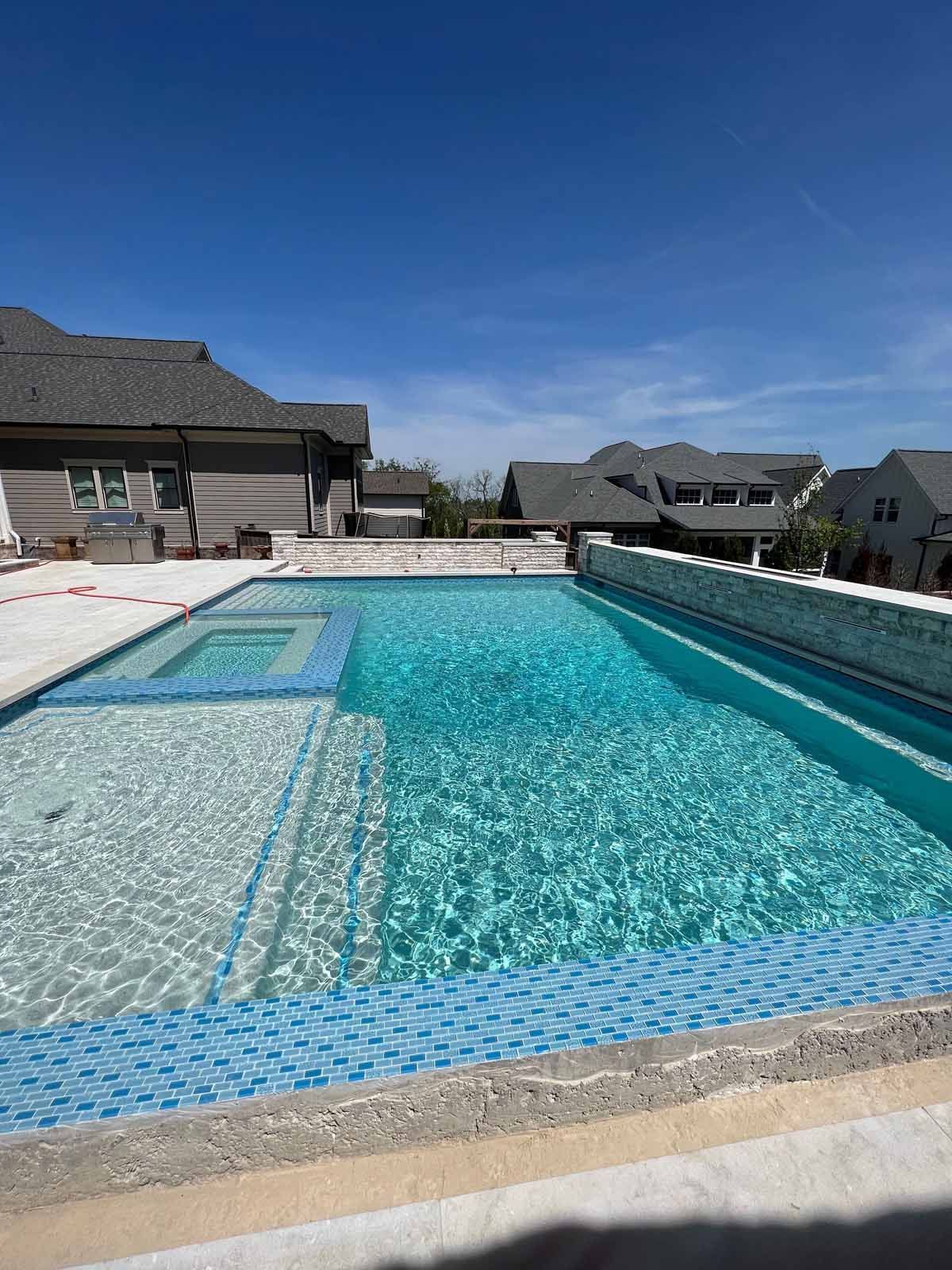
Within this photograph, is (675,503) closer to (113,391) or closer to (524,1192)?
(113,391)

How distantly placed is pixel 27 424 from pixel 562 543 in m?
15.6

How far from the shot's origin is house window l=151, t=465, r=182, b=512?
15797 mm

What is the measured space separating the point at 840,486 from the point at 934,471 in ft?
33.4

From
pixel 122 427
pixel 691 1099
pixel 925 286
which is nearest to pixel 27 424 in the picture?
pixel 122 427

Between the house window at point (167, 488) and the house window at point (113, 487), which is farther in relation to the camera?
the house window at point (167, 488)

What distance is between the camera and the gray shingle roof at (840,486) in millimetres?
31886

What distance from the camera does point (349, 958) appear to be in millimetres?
3178

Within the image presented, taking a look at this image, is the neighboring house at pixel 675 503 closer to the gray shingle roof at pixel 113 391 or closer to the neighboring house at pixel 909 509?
the neighboring house at pixel 909 509

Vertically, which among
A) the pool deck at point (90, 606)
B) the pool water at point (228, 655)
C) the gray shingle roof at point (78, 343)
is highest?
the gray shingle roof at point (78, 343)

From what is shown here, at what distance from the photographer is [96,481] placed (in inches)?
611

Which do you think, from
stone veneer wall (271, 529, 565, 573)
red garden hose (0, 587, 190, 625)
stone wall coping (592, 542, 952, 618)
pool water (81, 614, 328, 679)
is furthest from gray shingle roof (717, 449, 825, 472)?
red garden hose (0, 587, 190, 625)

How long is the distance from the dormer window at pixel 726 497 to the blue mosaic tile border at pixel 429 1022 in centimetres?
2802

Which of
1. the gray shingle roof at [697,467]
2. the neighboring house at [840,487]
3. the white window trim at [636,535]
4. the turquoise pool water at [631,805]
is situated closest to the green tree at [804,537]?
the gray shingle roof at [697,467]

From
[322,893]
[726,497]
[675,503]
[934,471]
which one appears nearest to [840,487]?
[934,471]
